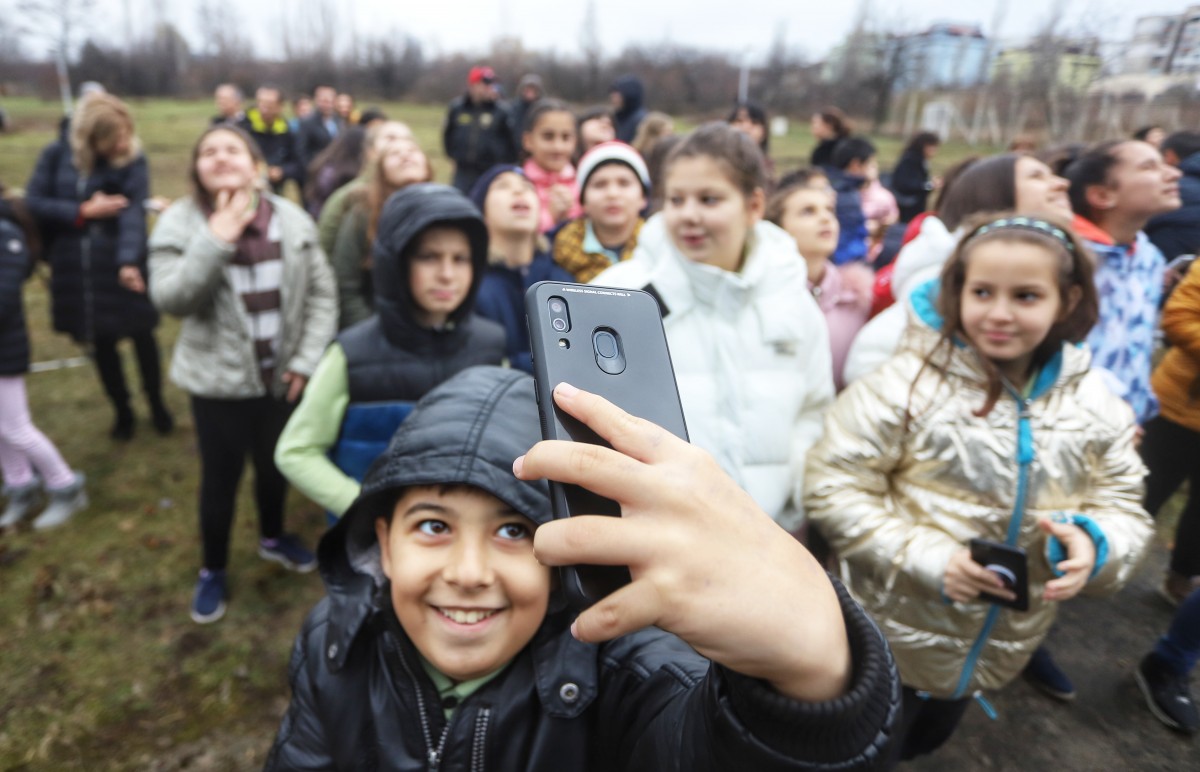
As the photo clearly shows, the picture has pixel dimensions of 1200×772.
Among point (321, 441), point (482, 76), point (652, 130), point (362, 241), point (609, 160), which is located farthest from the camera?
point (482, 76)

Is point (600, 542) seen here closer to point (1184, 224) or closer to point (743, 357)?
point (743, 357)

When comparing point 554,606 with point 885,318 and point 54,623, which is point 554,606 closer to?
point 885,318

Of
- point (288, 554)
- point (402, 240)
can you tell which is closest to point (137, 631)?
point (288, 554)

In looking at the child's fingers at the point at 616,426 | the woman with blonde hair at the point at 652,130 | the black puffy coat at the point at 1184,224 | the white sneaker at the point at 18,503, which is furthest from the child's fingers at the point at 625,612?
the woman with blonde hair at the point at 652,130

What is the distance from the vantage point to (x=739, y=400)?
6.50 ft

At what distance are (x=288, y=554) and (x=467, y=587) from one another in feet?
8.70

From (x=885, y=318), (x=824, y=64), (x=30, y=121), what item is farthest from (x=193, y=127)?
(x=885, y=318)

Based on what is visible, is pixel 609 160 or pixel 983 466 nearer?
pixel 983 466

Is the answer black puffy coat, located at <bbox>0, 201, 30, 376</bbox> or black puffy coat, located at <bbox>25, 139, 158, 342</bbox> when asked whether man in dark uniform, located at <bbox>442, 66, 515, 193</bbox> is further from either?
black puffy coat, located at <bbox>0, 201, 30, 376</bbox>

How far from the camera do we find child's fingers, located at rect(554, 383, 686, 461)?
0.61 metres

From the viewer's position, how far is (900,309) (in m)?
2.37

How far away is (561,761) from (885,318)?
1855 millimetres

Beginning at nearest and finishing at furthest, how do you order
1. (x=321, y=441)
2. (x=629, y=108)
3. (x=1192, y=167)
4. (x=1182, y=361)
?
(x=321, y=441) < (x=1182, y=361) < (x=1192, y=167) < (x=629, y=108)

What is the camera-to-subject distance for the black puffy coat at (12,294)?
3096mm
